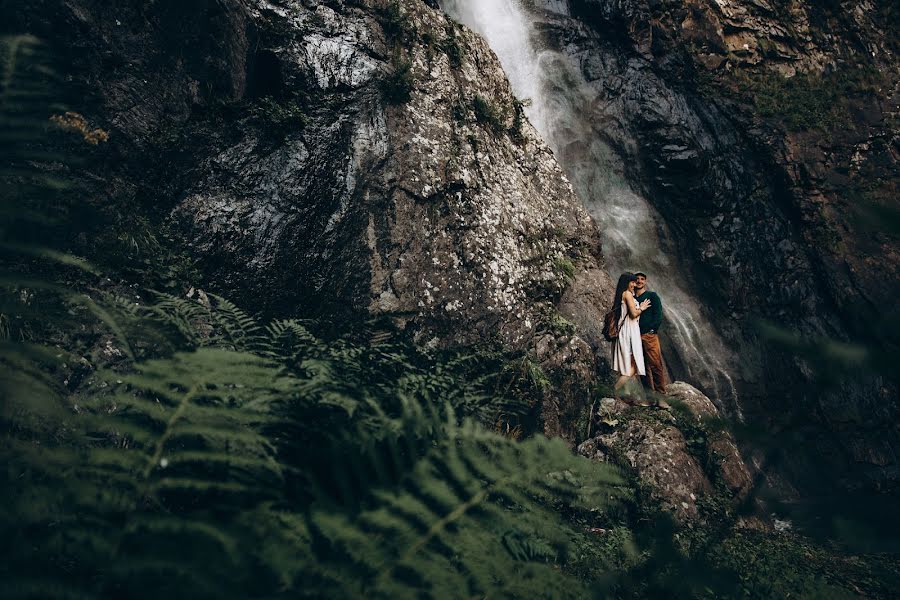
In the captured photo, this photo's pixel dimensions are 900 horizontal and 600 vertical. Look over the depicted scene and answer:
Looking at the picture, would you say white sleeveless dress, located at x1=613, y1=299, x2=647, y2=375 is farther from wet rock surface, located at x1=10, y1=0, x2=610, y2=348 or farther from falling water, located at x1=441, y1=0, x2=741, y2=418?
falling water, located at x1=441, y1=0, x2=741, y2=418

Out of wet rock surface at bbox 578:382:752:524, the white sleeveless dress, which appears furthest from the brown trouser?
wet rock surface at bbox 578:382:752:524

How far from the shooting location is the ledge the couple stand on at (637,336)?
7727 mm

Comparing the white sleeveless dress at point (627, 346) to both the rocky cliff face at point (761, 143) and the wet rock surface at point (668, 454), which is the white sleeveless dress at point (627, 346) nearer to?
the wet rock surface at point (668, 454)

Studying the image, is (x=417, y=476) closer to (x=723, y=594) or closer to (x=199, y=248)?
(x=723, y=594)

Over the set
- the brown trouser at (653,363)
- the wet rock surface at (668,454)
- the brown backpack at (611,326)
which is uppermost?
the brown backpack at (611,326)

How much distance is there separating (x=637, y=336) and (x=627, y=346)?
9.7 inches

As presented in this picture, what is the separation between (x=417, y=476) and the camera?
39.0 inches

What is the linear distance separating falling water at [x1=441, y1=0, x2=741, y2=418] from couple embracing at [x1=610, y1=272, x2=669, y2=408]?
1.82 metres

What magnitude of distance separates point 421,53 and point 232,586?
778 centimetres

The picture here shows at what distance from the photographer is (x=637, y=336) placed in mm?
7812

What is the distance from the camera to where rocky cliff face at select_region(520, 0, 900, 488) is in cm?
974

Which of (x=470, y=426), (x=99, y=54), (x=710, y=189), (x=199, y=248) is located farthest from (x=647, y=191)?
(x=470, y=426)

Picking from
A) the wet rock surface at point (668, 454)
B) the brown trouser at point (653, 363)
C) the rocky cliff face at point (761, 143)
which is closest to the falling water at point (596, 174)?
the rocky cliff face at point (761, 143)

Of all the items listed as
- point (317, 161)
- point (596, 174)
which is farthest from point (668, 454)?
point (596, 174)
